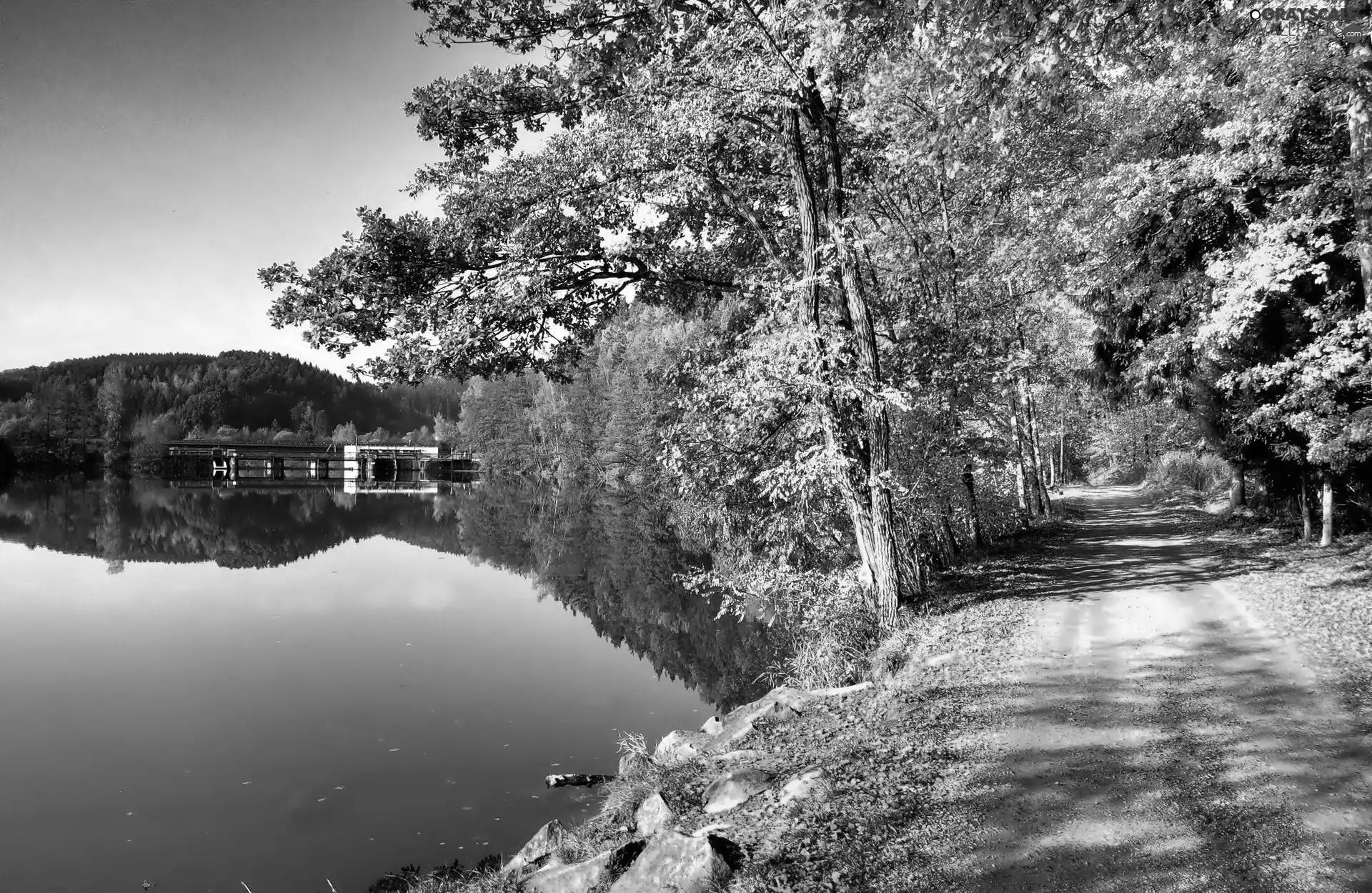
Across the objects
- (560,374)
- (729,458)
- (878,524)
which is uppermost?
(560,374)

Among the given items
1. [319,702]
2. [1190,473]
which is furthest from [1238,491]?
[319,702]

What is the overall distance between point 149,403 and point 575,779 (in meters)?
193

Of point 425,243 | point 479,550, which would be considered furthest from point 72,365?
point 425,243

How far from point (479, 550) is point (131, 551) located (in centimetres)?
1695

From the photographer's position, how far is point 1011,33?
257 inches

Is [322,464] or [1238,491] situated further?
[322,464]

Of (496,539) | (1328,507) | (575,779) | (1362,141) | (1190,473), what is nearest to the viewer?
(575,779)

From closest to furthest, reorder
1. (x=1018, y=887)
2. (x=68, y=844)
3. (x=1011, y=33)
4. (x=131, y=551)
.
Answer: (x=1018, y=887) < (x=1011, y=33) < (x=68, y=844) < (x=131, y=551)

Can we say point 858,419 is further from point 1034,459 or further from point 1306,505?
point 1034,459

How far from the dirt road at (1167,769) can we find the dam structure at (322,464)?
112 meters

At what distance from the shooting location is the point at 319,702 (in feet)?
44.8

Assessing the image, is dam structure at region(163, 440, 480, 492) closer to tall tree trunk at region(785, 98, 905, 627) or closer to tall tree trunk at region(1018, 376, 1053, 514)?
tall tree trunk at region(1018, 376, 1053, 514)

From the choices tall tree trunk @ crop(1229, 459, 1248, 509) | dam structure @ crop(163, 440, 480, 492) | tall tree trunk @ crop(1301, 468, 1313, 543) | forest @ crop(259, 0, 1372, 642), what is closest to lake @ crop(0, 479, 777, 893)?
forest @ crop(259, 0, 1372, 642)

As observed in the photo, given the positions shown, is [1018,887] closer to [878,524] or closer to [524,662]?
[878,524]
